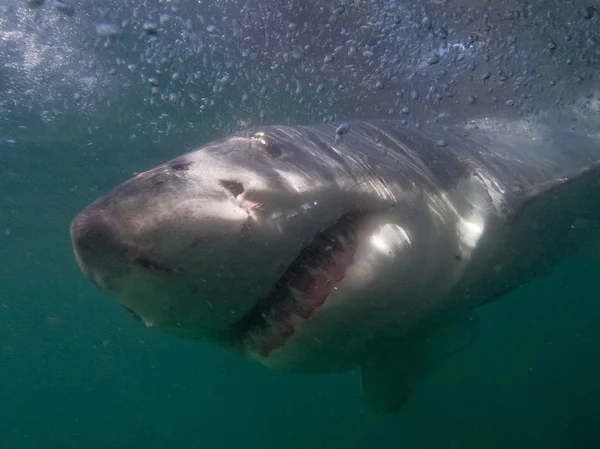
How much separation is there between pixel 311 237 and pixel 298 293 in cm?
31

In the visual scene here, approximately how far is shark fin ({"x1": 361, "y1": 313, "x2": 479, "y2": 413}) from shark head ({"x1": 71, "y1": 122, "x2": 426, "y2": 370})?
2330mm

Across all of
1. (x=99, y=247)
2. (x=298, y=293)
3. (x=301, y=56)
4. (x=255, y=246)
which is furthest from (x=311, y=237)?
(x=301, y=56)

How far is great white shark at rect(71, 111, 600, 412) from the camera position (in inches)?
85.1

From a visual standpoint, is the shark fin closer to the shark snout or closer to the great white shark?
the great white shark

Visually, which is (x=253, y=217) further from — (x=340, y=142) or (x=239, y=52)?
(x=239, y=52)

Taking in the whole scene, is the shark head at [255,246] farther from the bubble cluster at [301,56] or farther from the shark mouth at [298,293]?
the bubble cluster at [301,56]

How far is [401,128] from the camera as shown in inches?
197

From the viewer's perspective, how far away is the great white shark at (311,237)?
2.16 m

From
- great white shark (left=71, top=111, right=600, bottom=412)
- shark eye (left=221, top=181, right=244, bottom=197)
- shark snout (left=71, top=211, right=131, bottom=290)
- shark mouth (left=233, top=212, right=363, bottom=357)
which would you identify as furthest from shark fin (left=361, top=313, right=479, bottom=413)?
shark snout (left=71, top=211, right=131, bottom=290)

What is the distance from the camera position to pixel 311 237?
2678 millimetres

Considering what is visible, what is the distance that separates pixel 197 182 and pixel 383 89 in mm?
9605

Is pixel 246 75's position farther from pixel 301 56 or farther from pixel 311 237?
pixel 311 237

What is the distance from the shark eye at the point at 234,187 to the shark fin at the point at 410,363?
3.36m

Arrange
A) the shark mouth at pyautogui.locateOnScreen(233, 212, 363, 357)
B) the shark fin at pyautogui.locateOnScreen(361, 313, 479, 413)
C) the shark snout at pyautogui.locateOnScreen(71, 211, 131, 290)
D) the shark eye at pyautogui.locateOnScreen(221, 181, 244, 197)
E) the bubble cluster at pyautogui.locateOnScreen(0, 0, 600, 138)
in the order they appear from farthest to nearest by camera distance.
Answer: the bubble cluster at pyautogui.locateOnScreen(0, 0, 600, 138) < the shark fin at pyautogui.locateOnScreen(361, 313, 479, 413) < the shark mouth at pyautogui.locateOnScreen(233, 212, 363, 357) < the shark eye at pyautogui.locateOnScreen(221, 181, 244, 197) < the shark snout at pyautogui.locateOnScreen(71, 211, 131, 290)
